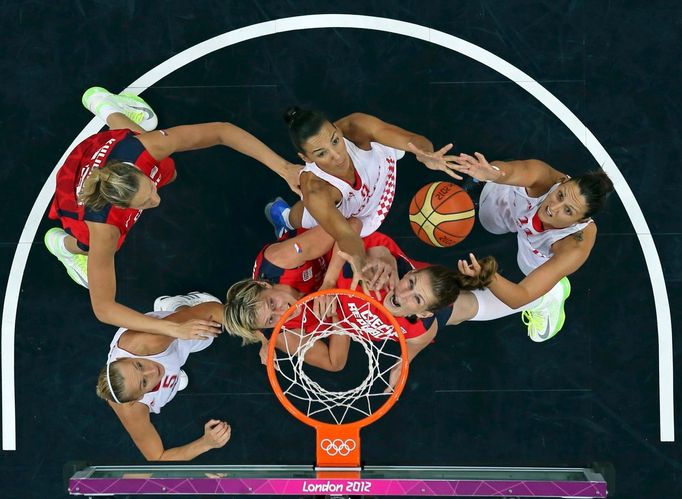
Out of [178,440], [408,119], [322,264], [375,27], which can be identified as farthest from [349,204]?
[178,440]

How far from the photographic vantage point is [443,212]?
4.83 meters

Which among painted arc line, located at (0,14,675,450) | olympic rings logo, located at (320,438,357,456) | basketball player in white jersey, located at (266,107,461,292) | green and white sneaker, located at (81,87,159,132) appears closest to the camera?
olympic rings logo, located at (320,438,357,456)

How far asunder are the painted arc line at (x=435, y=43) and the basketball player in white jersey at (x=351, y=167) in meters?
1.30

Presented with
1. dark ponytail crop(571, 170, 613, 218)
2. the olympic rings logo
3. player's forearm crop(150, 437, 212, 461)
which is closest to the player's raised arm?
the olympic rings logo

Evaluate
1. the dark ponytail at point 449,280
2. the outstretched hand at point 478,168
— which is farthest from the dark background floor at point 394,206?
the dark ponytail at point 449,280

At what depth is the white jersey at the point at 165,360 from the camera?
4.72 meters

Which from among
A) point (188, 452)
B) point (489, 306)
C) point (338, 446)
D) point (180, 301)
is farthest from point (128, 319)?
point (489, 306)

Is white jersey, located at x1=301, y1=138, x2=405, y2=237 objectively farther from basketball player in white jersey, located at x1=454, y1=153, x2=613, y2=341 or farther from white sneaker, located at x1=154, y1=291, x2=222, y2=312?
white sneaker, located at x1=154, y1=291, x2=222, y2=312

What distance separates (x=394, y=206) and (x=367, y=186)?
81 cm

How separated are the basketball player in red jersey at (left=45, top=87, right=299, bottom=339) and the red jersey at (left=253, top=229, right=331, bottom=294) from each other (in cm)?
49

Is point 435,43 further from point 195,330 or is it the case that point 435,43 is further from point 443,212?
point 195,330

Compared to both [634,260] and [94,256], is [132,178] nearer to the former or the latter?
[94,256]

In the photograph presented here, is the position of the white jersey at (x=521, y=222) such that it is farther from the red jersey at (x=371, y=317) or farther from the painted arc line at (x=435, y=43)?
the painted arc line at (x=435, y=43)

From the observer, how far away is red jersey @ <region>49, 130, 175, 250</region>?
4.42 m
